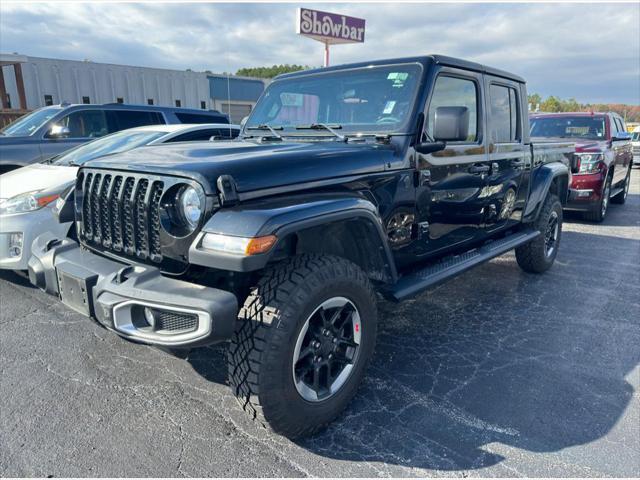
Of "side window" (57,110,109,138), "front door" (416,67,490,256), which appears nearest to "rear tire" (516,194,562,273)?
"front door" (416,67,490,256)

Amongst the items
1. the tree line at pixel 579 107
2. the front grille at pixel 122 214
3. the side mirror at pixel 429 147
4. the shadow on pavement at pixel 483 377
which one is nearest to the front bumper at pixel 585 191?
the shadow on pavement at pixel 483 377

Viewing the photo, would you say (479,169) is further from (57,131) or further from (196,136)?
(57,131)

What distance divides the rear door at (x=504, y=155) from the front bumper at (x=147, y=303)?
2.66 metres

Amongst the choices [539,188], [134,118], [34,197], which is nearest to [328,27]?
[134,118]

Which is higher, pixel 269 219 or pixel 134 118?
pixel 134 118

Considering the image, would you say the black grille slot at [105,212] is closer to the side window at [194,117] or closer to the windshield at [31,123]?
the windshield at [31,123]

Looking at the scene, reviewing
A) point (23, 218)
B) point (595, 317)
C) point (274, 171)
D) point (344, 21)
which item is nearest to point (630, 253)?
point (595, 317)

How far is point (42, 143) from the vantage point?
7.04 m

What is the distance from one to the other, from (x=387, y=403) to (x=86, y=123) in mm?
6989

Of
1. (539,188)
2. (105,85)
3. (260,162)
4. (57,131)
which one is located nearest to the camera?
(260,162)

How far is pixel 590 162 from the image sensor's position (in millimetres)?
7621

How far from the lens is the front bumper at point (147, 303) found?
193cm

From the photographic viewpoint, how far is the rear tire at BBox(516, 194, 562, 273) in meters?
4.78

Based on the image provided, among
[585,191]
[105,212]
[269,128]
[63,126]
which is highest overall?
[269,128]
